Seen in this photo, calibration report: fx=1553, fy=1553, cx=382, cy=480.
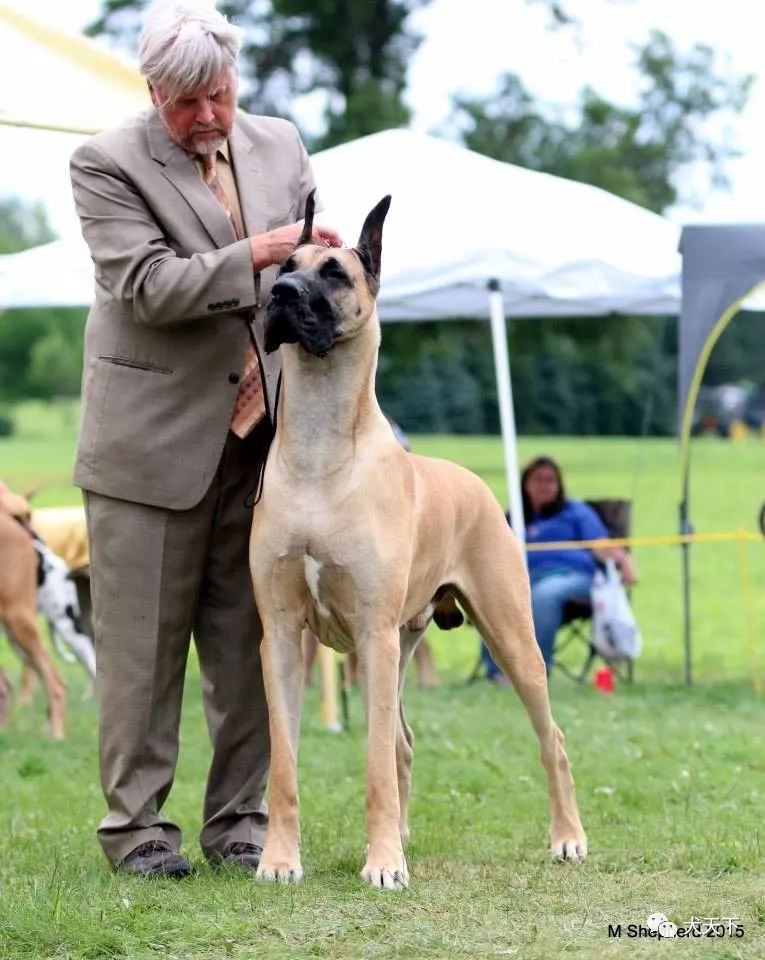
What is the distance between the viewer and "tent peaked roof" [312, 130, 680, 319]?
9.12 m

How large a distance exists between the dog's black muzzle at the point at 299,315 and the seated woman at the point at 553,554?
647cm

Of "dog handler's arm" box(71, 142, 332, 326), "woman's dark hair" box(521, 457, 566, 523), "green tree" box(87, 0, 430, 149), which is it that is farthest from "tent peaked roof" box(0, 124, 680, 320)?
"green tree" box(87, 0, 430, 149)

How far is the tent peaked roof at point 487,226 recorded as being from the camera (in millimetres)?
9125

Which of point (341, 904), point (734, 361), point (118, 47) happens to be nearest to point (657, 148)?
point (734, 361)

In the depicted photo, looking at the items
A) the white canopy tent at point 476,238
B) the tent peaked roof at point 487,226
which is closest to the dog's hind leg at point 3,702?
the white canopy tent at point 476,238

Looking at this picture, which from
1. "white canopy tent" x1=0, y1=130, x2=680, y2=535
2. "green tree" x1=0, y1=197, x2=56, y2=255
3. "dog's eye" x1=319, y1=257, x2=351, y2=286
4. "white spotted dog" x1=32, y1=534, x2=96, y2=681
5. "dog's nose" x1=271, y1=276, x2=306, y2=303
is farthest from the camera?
"green tree" x1=0, y1=197, x2=56, y2=255

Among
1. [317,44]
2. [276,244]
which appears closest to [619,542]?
[276,244]

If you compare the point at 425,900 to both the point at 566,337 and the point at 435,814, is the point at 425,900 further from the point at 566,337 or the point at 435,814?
the point at 566,337

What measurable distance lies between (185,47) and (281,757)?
1.98 meters

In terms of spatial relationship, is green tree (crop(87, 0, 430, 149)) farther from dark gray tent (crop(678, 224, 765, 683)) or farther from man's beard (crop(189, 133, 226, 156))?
man's beard (crop(189, 133, 226, 156))

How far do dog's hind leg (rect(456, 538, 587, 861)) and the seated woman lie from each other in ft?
17.5

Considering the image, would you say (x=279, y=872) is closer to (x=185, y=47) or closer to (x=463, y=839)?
(x=463, y=839)

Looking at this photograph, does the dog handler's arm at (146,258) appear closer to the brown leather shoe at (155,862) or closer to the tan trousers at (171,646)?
the tan trousers at (171,646)

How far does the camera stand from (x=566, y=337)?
109 feet
